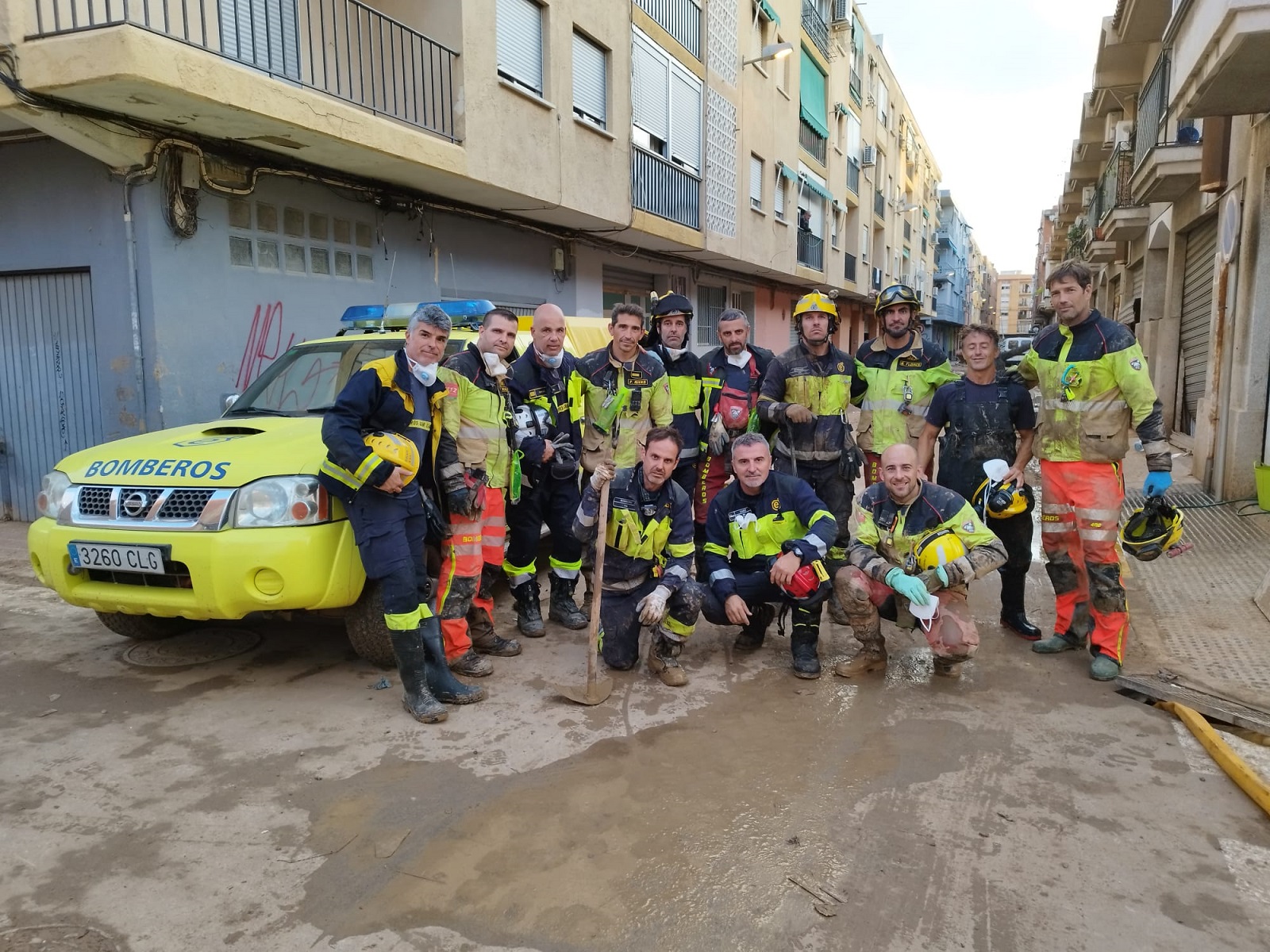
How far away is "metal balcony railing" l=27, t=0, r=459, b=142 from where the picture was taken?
730 cm

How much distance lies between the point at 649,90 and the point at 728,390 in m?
10.1

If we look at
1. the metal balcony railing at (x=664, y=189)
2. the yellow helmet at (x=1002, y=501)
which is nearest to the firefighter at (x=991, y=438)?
the yellow helmet at (x=1002, y=501)

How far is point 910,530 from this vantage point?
14.0 feet

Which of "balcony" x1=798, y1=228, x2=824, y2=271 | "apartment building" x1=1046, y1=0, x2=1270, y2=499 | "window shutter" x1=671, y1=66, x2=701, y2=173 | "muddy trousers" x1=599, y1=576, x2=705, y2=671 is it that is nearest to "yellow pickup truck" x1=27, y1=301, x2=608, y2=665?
"muddy trousers" x1=599, y1=576, x2=705, y2=671

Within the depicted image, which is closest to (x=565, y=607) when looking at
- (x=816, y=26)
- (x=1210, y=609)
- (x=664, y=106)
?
(x=1210, y=609)

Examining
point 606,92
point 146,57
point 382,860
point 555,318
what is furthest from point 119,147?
point 606,92

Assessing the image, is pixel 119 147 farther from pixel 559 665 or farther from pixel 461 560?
pixel 559 665

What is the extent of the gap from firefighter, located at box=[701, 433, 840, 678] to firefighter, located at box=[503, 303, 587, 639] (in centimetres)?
90

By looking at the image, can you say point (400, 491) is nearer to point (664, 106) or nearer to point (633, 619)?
point (633, 619)

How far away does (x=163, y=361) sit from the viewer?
23.5 feet

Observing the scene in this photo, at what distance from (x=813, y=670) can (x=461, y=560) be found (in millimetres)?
1884

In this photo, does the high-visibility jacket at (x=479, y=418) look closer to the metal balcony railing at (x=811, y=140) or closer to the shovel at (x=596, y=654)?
the shovel at (x=596, y=654)

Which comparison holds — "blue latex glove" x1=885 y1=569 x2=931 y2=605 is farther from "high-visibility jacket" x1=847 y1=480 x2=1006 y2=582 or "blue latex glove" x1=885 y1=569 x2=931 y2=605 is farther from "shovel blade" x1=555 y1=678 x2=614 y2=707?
"shovel blade" x1=555 y1=678 x2=614 y2=707

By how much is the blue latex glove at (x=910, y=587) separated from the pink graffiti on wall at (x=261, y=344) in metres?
6.08
